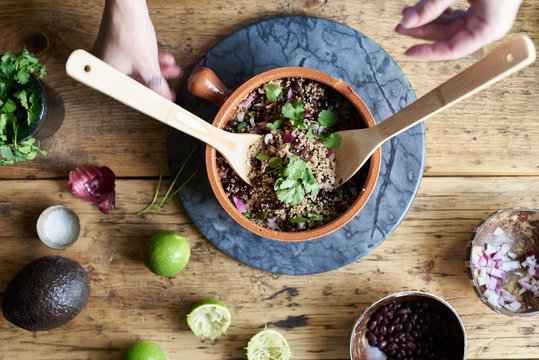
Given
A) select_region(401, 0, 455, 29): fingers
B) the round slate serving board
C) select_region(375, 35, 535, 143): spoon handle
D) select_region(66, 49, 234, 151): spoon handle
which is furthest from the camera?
the round slate serving board

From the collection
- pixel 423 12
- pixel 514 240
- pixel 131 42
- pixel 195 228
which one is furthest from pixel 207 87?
pixel 514 240

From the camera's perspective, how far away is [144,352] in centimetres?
133

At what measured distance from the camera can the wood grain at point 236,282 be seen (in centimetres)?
142

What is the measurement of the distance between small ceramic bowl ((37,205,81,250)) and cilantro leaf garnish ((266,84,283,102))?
2.31 feet

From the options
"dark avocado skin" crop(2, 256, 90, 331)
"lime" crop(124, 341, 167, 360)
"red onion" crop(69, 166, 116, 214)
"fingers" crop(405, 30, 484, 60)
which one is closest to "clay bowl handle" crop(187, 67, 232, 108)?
"red onion" crop(69, 166, 116, 214)

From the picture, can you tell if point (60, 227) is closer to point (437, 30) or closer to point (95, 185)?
point (95, 185)

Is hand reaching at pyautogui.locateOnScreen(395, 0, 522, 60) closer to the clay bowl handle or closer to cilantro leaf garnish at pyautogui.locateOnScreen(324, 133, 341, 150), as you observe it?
cilantro leaf garnish at pyautogui.locateOnScreen(324, 133, 341, 150)

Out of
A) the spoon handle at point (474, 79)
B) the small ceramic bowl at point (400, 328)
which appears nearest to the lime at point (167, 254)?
the small ceramic bowl at point (400, 328)

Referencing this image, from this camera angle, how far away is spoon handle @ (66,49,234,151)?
87cm

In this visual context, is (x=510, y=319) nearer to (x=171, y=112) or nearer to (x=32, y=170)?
(x=171, y=112)

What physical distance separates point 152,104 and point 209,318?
72 cm

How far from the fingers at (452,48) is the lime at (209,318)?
34.2 inches

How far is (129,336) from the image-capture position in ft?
4.71

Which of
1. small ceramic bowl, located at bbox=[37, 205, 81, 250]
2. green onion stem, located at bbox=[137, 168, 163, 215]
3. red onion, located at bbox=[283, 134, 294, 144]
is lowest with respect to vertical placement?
small ceramic bowl, located at bbox=[37, 205, 81, 250]
